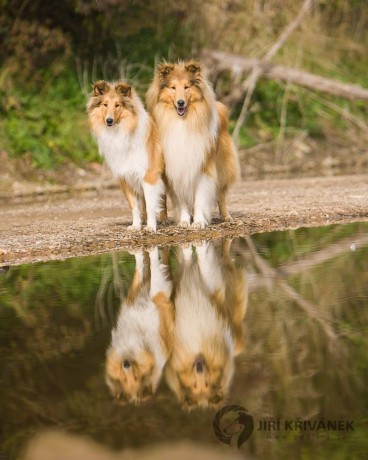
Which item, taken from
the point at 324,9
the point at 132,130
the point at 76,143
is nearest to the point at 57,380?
the point at 132,130

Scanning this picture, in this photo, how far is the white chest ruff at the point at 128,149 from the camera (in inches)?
391

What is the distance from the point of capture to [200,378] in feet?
15.8

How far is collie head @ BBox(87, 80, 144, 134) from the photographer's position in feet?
32.2


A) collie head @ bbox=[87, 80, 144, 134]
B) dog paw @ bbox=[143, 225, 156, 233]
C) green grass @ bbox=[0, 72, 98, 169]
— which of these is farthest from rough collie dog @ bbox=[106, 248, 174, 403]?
green grass @ bbox=[0, 72, 98, 169]

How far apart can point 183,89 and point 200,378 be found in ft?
17.9

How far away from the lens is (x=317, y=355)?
5.06m

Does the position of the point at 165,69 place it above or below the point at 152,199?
above

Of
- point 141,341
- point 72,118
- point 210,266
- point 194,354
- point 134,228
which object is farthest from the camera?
point 72,118

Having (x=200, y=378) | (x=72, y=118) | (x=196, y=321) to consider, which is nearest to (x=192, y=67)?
(x=196, y=321)

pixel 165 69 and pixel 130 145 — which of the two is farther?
pixel 130 145

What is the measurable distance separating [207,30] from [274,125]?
2.51 meters

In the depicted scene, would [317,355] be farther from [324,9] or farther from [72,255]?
[324,9]

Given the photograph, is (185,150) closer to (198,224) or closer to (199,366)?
(198,224)

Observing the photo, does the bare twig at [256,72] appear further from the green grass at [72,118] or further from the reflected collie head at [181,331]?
the reflected collie head at [181,331]
